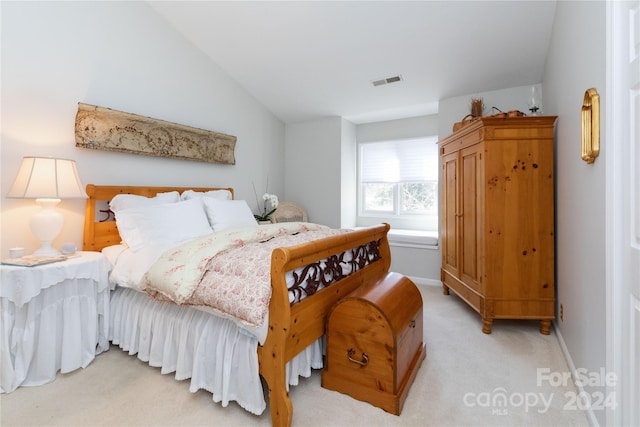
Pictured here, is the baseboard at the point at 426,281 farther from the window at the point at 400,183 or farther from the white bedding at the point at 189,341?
the white bedding at the point at 189,341

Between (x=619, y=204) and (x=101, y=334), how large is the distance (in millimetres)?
3146

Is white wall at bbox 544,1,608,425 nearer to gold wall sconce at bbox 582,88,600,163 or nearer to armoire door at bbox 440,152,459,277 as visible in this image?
gold wall sconce at bbox 582,88,600,163

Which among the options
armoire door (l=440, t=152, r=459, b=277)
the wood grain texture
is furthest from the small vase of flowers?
armoire door (l=440, t=152, r=459, b=277)

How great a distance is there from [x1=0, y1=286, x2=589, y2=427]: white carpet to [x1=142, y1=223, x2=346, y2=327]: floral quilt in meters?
0.54

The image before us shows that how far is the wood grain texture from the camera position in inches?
96.5

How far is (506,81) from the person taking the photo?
317cm

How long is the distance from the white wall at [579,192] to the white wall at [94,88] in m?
3.38

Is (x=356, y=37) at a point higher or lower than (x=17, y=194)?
higher

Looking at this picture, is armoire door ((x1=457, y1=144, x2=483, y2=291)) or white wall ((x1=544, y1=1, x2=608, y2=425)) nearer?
white wall ((x1=544, y1=1, x2=608, y2=425))

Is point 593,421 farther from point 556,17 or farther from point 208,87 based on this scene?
point 208,87

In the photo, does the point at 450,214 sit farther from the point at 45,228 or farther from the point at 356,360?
the point at 45,228

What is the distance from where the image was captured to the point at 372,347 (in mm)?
1587

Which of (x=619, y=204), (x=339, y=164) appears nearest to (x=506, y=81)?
(x=339, y=164)

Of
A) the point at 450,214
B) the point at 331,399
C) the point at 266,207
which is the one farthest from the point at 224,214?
the point at 450,214
